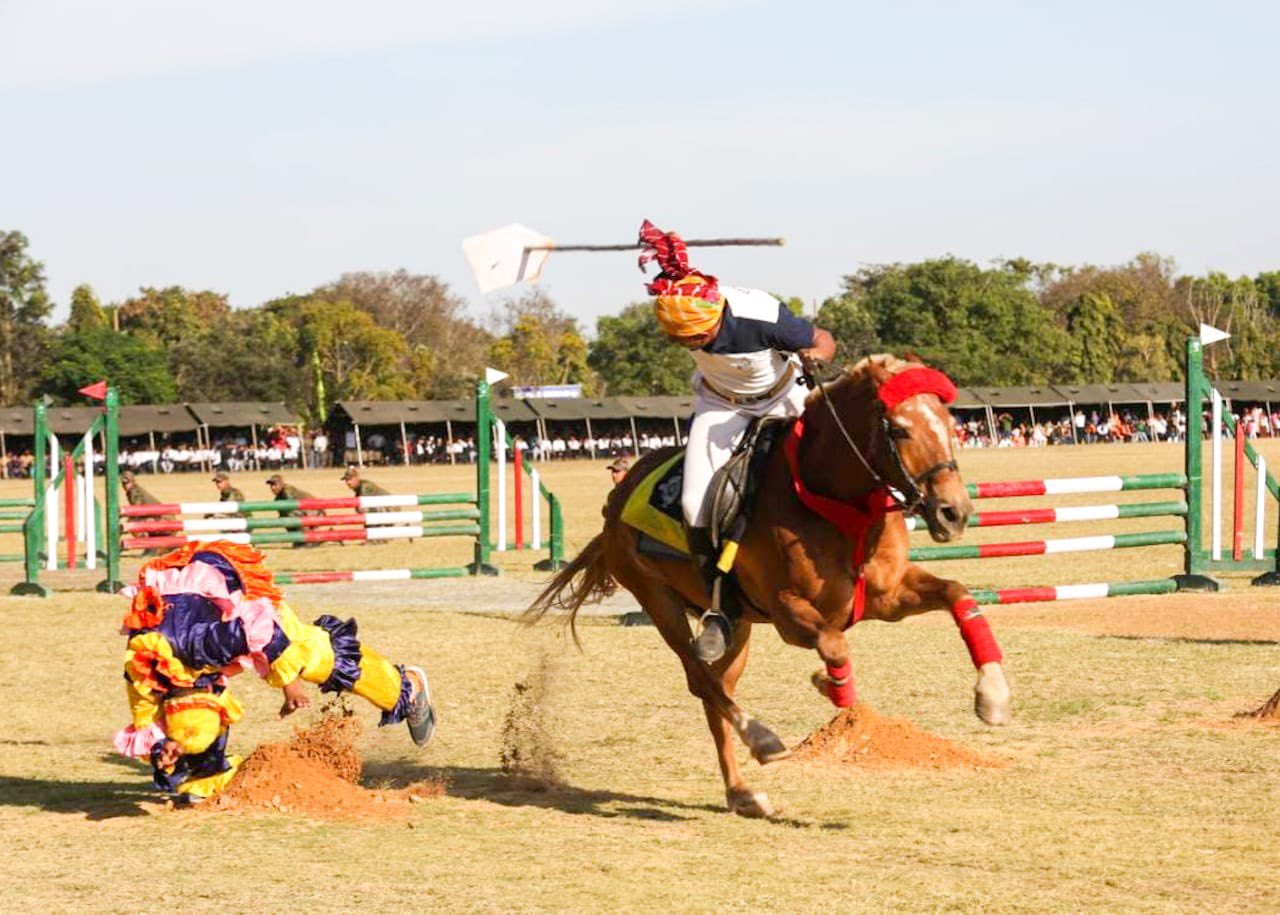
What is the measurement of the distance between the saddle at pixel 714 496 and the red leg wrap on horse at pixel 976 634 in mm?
1143

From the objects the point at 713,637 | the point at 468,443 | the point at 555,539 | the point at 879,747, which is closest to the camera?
the point at 713,637

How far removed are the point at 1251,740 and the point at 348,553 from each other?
77.1ft

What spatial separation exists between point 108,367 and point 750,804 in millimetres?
106343

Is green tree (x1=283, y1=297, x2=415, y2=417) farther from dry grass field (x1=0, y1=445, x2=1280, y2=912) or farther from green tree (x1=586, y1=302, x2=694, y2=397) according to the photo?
dry grass field (x1=0, y1=445, x2=1280, y2=912)

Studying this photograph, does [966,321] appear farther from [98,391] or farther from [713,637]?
[713,637]

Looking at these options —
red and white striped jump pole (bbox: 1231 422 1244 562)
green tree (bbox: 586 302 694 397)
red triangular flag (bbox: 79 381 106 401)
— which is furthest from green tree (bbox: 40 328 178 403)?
red and white striped jump pole (bbox: 1231 422 1244 562)

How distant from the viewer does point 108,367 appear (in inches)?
4296

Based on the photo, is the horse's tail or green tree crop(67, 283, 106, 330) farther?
green tree crop(67, 283, 106, 330)

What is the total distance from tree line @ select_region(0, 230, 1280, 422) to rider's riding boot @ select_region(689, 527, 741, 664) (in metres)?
89.3

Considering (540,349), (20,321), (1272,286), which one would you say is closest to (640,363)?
(540,349)

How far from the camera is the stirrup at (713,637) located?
8688mm

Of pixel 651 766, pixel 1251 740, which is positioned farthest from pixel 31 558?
pixel 1251 740

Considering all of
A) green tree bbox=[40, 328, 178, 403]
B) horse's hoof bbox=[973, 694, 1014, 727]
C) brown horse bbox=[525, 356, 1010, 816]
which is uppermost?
green tree bbox=[40, 328, 178, 403]

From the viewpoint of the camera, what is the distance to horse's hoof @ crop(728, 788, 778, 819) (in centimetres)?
844
